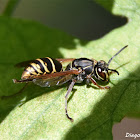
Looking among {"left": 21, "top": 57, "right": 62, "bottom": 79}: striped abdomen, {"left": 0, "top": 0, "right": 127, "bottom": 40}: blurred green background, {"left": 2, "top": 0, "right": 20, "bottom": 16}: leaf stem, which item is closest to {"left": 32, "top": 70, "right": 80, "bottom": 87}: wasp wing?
{"left": 21, "top": 57, "right": 62, "bottom": 79}: striped abdomen

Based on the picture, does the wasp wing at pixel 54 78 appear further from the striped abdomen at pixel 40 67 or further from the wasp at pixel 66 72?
the striped abdomen at pixel 40 67

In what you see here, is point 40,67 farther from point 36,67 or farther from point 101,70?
point 101,70

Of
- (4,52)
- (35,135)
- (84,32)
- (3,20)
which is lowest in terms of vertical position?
(84,32)

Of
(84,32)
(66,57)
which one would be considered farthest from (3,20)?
(84,32)

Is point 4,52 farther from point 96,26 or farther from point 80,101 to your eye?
point 96,26

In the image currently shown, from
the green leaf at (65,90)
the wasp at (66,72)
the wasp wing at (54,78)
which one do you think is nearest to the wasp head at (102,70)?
the wasp at (66,72)

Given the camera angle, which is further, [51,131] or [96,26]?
[96,26]
